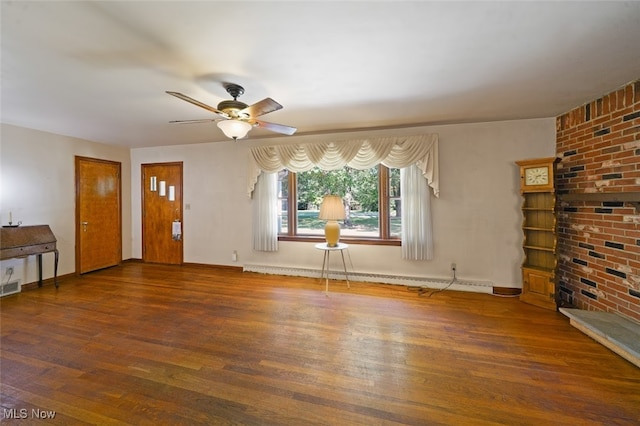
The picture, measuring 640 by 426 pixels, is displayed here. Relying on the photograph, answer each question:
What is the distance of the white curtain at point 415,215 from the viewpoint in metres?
3.88

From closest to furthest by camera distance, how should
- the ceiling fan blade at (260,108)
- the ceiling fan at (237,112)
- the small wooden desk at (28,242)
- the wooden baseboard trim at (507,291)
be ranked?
the ceiling fan blade at (260,108) < the ceiling fan at (237,112) < the small wooden desk at (28,242) < the wooden baseboard trim at (507,291)

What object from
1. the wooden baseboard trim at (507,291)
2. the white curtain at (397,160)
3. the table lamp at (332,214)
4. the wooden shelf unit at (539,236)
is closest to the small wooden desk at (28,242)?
the white curtain at (397,160)

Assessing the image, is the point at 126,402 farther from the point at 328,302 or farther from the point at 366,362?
the point at 328,302

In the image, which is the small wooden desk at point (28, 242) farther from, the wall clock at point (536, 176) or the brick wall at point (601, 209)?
the brick wall at point (601, 209)

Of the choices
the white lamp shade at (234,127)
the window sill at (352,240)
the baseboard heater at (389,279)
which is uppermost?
the white lamp shade at (234,127)

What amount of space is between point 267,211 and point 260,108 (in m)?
2.41

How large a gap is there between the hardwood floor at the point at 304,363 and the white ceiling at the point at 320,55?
Answer: 237 cm

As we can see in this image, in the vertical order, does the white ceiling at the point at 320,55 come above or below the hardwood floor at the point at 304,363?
above

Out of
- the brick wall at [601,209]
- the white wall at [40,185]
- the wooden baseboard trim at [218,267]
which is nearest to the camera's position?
the brick wall at [601,209]

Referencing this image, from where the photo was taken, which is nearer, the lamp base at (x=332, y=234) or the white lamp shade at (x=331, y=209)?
the white lamp shade at (x=331, y=209)

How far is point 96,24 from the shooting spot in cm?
166

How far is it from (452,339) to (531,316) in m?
1.23

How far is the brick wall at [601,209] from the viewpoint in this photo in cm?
251

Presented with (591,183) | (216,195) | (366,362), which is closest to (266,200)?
(216,195)
